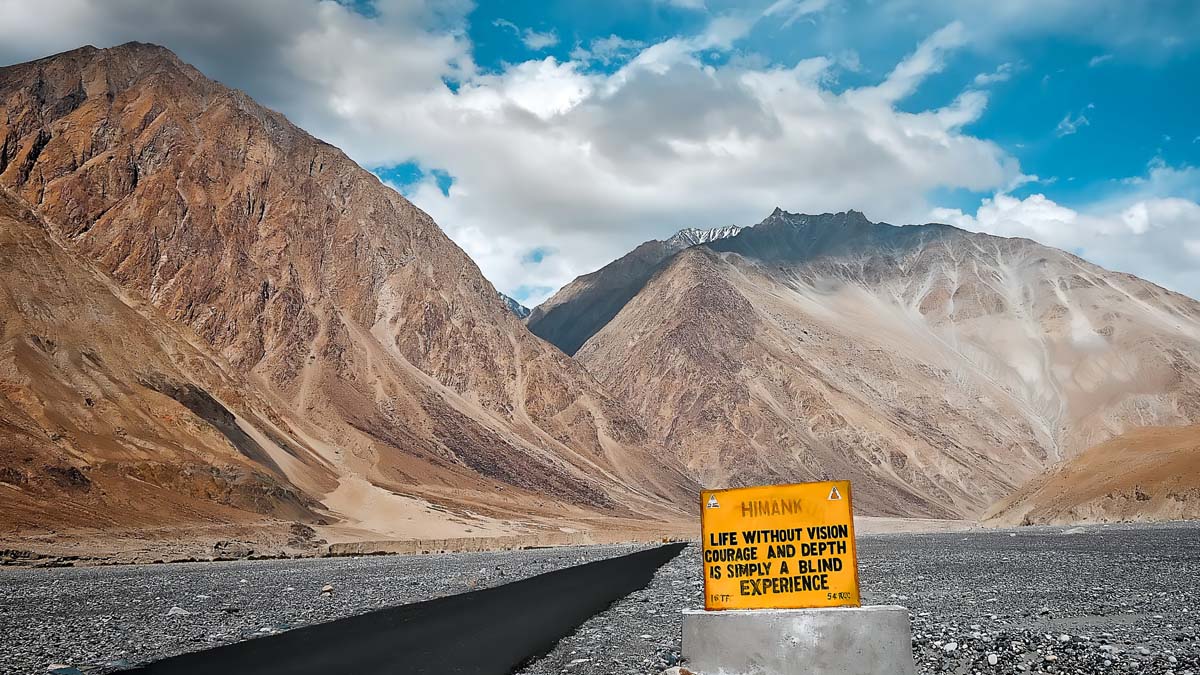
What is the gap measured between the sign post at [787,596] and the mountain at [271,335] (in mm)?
52783

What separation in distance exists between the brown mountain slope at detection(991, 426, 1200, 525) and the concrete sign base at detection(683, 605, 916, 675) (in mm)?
65173

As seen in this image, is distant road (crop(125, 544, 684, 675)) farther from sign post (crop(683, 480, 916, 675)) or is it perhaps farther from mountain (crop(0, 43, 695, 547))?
mountain (crop(0, 43, 695, 547))

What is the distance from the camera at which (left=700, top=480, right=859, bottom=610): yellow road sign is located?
10.8 meters

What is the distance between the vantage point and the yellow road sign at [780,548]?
10.8 meters

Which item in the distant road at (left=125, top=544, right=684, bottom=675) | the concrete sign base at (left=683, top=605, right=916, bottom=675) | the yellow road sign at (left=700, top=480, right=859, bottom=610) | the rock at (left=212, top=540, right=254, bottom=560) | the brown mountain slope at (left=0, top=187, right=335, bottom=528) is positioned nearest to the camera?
the concrete sign base at (left=683, top=605, right=916, bottom=675)

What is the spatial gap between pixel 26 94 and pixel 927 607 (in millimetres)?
132305

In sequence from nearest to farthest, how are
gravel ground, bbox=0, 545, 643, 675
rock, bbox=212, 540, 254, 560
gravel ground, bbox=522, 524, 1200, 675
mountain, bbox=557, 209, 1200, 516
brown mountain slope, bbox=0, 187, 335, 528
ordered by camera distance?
1. gravel ground, bbox=522, 524, 1200, 675
2. gravel ground, bbox=0, 545, 643, 675
3. rock, bbox=212, 540, 254, 560
4. brown mountain slope, bbox=0, 187, 335, 528
5. mountain, bbox=557, 209, 1200, 516

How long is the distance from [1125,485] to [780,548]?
234ft

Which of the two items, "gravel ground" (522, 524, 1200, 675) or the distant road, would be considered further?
the distant road

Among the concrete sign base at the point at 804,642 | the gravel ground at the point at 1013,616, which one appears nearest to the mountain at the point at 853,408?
the gravel ground at the point at 1013,616

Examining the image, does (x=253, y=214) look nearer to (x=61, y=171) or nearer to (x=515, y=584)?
(x=61, y=171)

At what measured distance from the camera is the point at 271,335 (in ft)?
381

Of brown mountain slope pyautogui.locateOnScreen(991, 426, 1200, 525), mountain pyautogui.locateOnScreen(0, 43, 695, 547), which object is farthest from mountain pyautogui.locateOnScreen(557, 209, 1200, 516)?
brown mountain slope pyautogui.locateOnScreen(991, 426, 1200, 525)

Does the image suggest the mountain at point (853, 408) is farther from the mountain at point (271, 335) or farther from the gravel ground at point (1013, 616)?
the gravel ground at point (1013, 616)
